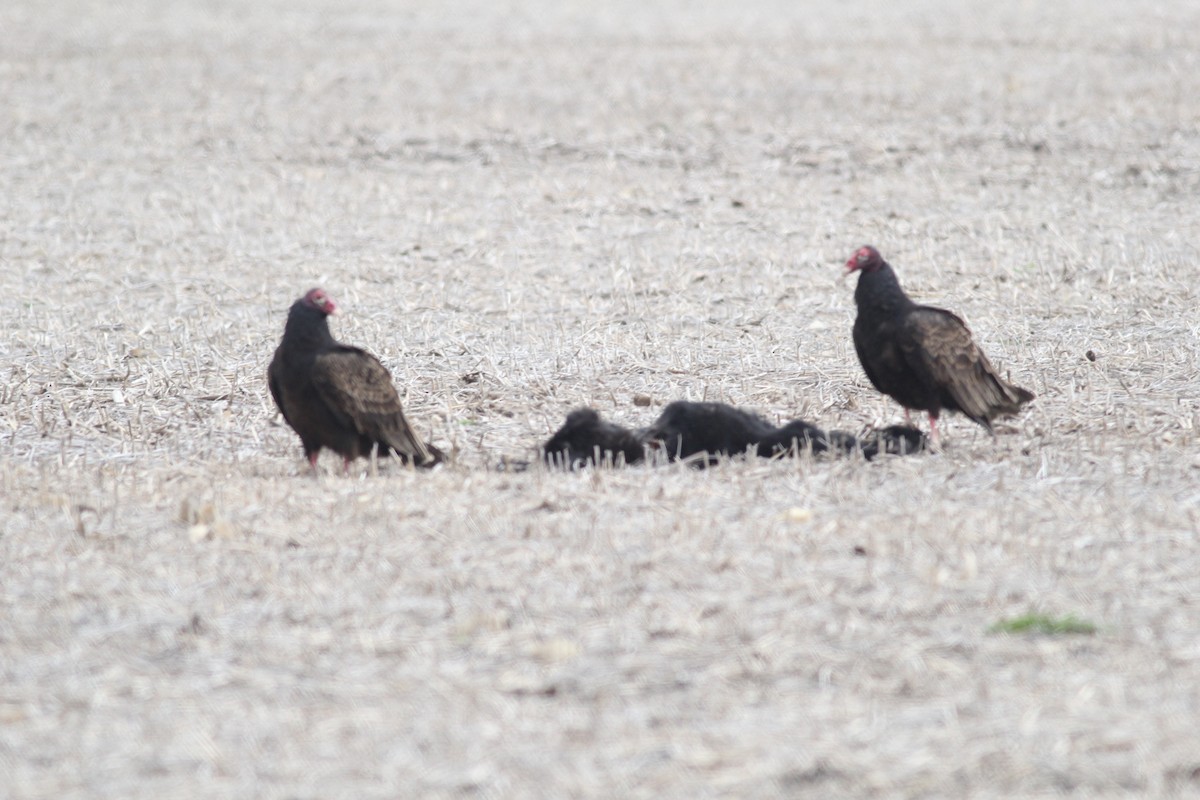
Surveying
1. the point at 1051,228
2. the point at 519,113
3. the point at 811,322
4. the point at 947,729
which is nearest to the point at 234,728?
the point at 947,729

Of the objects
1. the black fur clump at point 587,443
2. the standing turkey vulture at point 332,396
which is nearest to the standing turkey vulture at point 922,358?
the black fur clump at point 587,443

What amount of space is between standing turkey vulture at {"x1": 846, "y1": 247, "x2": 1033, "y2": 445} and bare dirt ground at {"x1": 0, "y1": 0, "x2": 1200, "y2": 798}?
432 millimetres

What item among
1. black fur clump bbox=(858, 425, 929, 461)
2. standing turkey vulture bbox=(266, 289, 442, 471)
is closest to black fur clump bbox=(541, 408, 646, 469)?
standing turkey vulture bbox=(266, 289, 442, 471)

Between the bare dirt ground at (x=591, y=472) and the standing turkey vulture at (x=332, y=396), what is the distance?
0.73 feet

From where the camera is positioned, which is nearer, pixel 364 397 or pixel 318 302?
pixel 364 397

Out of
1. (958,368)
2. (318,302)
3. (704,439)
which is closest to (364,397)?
(318,302)

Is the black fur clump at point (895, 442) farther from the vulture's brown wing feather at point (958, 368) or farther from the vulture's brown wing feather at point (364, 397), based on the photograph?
the vulture's brown wing feather at point (364, 397)

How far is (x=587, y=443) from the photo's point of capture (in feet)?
25.3

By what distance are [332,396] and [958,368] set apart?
3.48 meters

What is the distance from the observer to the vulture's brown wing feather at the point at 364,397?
25.4 feet

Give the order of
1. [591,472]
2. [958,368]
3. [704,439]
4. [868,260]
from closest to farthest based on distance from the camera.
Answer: [591,472] → [704,439] → [958,368] → [868,260]

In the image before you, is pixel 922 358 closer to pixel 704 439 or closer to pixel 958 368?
pixel 958 368

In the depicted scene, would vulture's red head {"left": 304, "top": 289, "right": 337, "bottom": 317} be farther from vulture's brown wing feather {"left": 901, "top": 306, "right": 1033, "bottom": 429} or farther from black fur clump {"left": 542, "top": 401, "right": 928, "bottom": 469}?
vulture's brown wing feather {"left": 901, "top": 306, "right": 1033, "bottom": 429}

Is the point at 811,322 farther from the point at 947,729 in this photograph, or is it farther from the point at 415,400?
the point at 947,729
